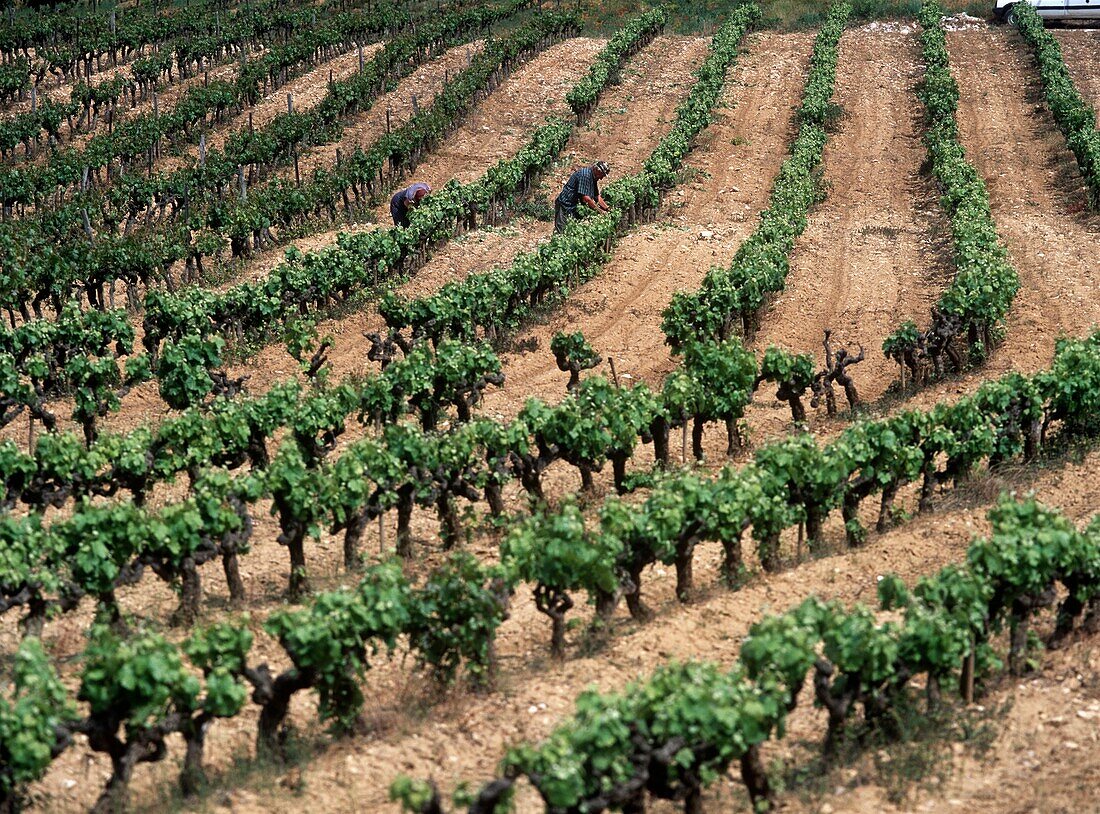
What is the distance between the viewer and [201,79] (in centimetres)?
5119

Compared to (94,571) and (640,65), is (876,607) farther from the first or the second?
(640,65)

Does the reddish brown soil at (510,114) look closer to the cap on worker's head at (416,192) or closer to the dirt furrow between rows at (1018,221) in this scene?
the cap on worker's head at (416,192)

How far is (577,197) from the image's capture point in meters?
31.7

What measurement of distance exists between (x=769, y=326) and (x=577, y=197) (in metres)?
6.72

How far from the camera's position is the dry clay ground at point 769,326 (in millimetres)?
12930

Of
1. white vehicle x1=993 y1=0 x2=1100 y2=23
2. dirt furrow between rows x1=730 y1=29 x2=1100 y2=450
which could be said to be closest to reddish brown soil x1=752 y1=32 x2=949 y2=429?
dirt furrow between rows x1=730 y1=29 x2=1100 y2=450

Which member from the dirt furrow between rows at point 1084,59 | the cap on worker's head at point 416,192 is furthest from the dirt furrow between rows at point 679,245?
the dirt furrow between rows at point 1084,59

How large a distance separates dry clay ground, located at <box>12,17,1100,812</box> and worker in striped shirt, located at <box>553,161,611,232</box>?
130 cm

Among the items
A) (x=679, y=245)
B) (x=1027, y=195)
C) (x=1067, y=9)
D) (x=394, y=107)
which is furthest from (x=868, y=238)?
(x=1067, y=9)

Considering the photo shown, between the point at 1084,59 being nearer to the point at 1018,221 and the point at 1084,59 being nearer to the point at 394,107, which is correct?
the point at 1018,221

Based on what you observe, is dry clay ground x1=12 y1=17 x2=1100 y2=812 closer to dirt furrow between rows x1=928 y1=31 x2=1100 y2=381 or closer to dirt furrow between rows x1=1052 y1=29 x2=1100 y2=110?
Result: dirt furrow between rows x1=928 y1=31 x2=1100 y2=381

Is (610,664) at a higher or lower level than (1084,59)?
lower

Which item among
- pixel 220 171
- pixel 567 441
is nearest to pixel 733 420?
pixel 567 441

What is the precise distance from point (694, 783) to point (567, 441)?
759 centimetres
